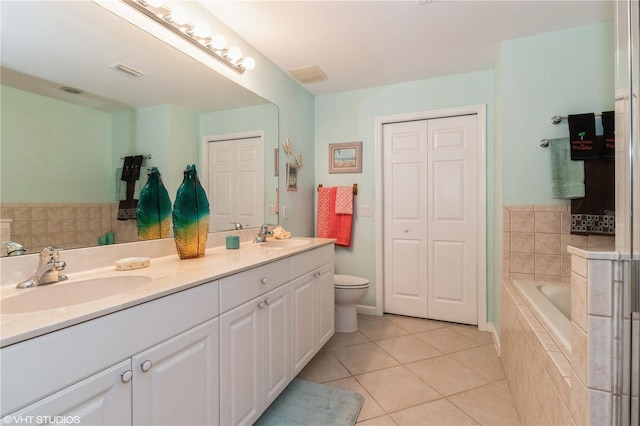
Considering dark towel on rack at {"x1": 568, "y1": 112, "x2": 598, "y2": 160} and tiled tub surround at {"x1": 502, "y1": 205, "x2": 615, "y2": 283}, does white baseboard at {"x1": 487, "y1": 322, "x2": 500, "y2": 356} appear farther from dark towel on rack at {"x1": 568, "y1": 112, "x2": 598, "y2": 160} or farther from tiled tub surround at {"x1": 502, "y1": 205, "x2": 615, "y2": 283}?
dark towel on rack at {"x1": 568, "y1": 112, "x2": 598, "y2": 160}

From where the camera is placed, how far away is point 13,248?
1.02 m

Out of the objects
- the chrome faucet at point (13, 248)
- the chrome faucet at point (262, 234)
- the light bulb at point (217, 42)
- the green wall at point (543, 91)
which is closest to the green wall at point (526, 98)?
the green wall at point (543, 91)

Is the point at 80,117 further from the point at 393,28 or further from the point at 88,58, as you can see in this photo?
the point at 393,28

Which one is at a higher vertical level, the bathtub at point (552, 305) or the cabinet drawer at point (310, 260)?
the cabinet drawer at point (310, 260)

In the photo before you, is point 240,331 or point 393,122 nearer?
point 240,331

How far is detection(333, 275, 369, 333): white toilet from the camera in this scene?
2510 millimetres

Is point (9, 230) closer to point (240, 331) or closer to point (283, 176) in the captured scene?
point (240, 331)

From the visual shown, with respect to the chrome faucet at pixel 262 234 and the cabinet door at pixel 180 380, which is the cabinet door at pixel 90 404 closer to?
the cabinet door at pixel 180 380

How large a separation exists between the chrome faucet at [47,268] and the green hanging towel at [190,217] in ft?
1.62

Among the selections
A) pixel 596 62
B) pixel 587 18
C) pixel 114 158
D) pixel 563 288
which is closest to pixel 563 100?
pixel 596 62

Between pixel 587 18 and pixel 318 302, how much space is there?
2571mm

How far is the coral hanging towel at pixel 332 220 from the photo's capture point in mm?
3016

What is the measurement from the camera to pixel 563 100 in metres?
2.06

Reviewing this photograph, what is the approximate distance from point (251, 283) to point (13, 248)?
835 mm
